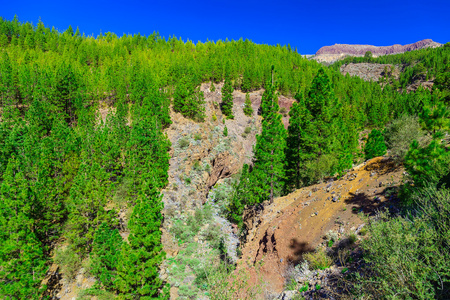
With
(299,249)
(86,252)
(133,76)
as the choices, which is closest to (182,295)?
(86,252)

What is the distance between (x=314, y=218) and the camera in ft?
69.2

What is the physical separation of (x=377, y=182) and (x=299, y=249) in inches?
364

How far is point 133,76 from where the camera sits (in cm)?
6519

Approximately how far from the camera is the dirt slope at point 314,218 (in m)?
18.4

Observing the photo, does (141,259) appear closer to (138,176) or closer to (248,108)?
(138,176)

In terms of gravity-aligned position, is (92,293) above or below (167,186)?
below

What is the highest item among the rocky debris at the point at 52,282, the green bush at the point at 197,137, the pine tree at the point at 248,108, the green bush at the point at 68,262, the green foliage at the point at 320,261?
the pine tree at the point at 248,108

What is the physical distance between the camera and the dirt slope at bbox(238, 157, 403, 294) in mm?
18375

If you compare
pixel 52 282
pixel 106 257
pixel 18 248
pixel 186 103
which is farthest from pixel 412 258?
pixel 186 103

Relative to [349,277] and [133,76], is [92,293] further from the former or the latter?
[133,76]

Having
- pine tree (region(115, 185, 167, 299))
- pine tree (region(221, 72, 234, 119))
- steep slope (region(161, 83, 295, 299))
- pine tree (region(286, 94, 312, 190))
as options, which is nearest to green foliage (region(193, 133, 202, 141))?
steep slope (region(161, 83, 295, 299))

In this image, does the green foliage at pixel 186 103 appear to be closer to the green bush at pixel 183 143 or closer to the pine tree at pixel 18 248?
the green bush at pixel 183 143

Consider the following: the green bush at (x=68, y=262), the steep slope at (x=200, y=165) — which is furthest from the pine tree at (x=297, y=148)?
the green bush at (x=68, y=262)

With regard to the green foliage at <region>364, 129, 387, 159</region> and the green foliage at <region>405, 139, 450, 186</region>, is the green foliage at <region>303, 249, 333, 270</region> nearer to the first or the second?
the green foliage at <region>405, 139, 450, 186</region>
